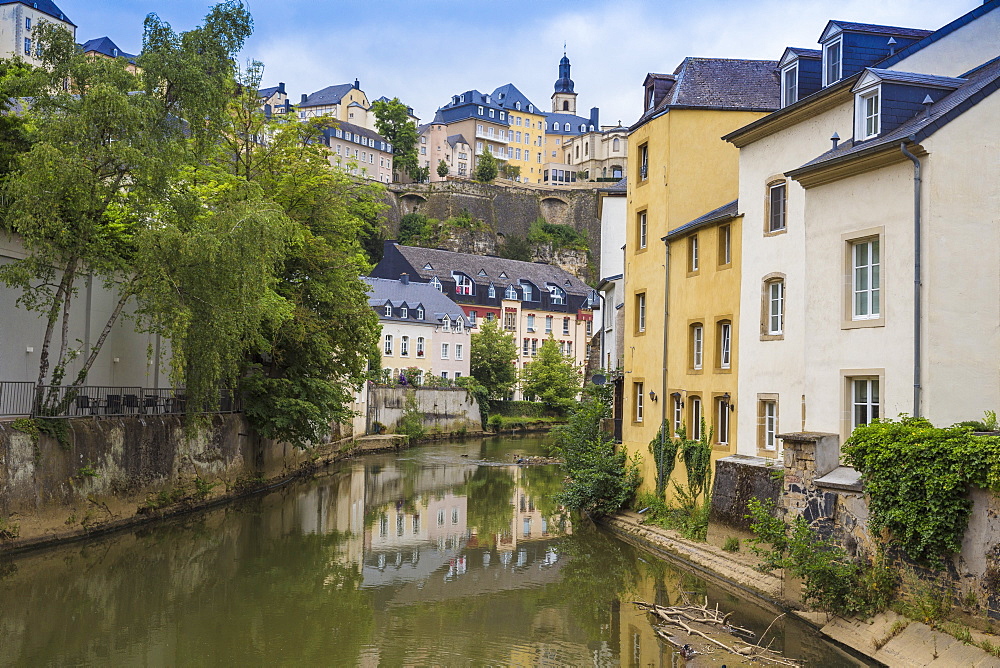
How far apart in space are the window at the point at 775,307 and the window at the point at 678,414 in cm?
409

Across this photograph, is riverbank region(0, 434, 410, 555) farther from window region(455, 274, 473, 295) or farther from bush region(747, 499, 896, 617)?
window region(455, 274, 473, 295)

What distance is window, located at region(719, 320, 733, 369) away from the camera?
23016 millimetres

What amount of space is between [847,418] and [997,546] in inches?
199

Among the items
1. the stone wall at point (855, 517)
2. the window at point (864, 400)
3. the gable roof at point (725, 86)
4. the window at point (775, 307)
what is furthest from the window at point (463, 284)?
the window at point (864, 400)

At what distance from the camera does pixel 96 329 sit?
2756 cm

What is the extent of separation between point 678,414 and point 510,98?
407 feet

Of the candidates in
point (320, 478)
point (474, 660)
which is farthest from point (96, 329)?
point (474, 660)

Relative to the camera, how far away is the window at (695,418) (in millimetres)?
23953

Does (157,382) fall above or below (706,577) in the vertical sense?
above

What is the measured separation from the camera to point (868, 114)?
58.3 feet

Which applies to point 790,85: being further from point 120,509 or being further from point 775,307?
point 120,509

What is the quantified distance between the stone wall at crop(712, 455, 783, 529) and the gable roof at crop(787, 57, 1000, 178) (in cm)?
591

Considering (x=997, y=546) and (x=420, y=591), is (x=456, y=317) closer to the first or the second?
(x=420, y=591)

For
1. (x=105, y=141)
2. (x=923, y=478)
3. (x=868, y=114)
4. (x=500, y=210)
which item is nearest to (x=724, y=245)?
(x=868, y=114)
